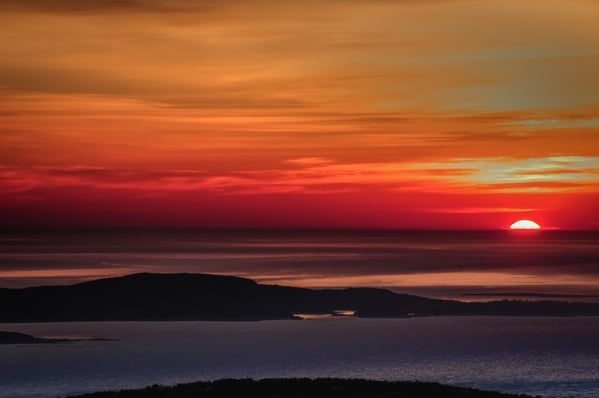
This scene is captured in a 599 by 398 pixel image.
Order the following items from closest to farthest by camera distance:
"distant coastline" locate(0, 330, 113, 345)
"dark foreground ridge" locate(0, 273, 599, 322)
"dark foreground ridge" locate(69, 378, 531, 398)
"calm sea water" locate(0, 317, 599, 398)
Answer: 1. "dark foreground ridge" locate(69, 378, 531, 398)
2. "calm sea water" locate(0, 317, 599, 398)
3. "distant coastline" locate(0, 330, 113, 345)
4. "dark foreground ridge" locate(0, 273, 599, 322)

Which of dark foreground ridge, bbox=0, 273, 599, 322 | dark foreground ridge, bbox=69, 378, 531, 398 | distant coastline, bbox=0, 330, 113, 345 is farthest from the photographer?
dark foreground ridge, bbox=0, 273, 599, 322

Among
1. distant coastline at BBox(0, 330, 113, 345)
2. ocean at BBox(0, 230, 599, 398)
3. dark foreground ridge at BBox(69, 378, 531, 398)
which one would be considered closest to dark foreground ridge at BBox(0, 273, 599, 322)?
ocean at BBox(0, 230, 599, 398)

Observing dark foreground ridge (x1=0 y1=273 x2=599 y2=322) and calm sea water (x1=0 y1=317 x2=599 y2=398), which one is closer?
calm sea water (x1=0 y1=317 x2=599 y2=398)

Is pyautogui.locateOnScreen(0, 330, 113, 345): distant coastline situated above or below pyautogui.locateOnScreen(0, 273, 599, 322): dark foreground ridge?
below

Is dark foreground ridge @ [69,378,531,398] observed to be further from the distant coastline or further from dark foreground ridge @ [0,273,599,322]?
dark foreground ridge @ [0,273,599,322]

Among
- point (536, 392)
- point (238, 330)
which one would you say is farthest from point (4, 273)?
point (536, 392)

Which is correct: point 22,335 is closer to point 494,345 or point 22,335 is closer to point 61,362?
point 61,362

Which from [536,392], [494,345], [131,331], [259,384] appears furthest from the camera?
[131,331]

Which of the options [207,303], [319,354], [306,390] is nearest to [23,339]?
[207,303]
